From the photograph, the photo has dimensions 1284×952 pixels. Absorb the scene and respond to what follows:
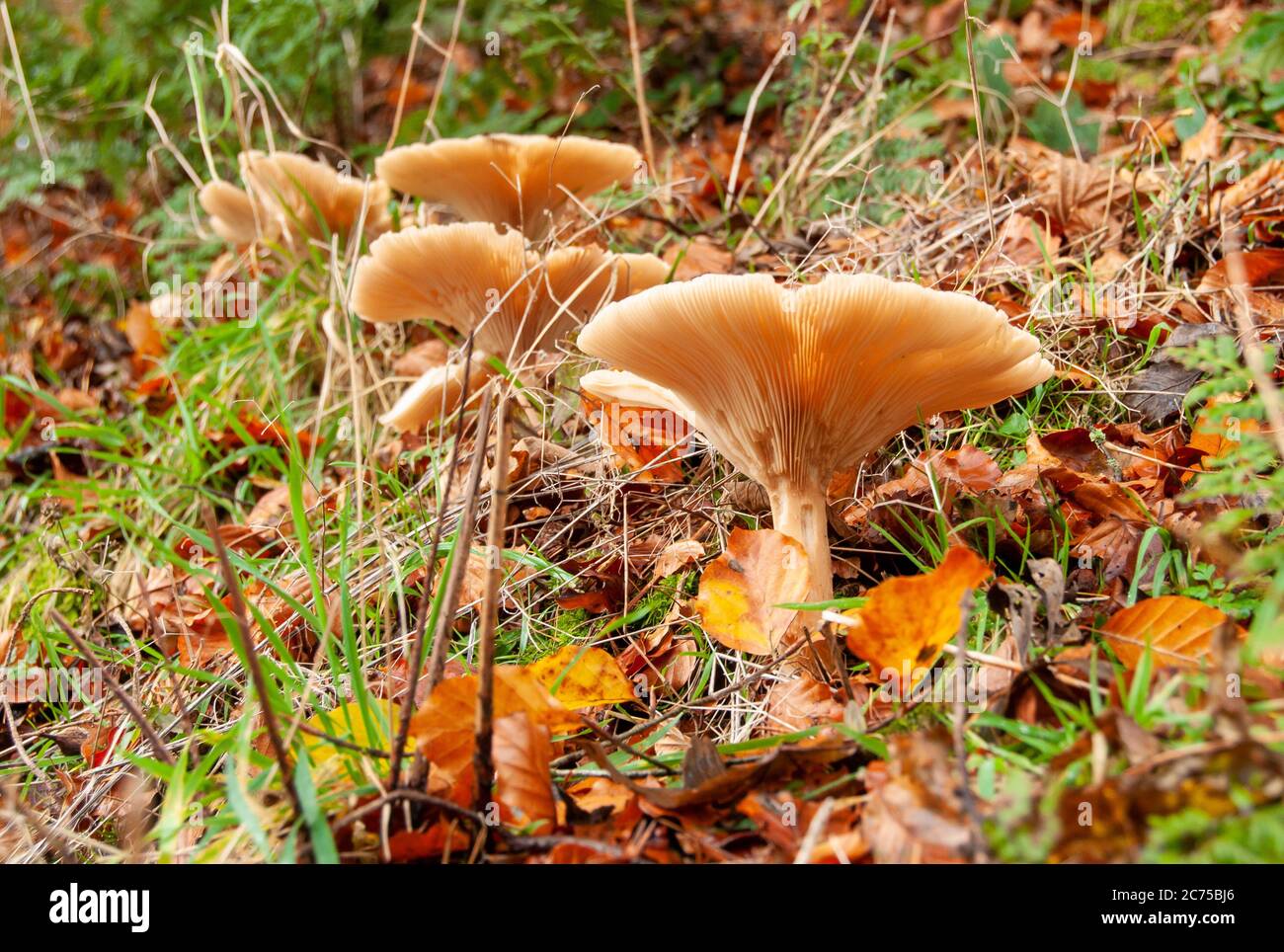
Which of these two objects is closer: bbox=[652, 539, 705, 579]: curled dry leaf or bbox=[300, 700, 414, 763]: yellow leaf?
bbox=[300, 700, 414, 763]: yellow leaf

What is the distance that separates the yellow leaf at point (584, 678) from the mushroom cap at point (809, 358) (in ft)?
1.76

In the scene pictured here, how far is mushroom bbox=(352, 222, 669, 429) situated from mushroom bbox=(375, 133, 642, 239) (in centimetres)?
30

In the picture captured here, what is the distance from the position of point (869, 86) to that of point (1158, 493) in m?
2.61

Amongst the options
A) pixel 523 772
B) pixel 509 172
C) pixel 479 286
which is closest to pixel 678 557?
pixel 523 772

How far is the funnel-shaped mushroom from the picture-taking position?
1.57 meters

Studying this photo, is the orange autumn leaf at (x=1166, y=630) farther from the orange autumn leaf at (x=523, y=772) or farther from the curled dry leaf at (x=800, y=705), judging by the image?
the orange autumn leaf at (x=523, y=772)

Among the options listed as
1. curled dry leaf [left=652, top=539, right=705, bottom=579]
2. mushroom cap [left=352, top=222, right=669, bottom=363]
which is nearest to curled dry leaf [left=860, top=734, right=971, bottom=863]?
curled dry leaf [left=652, top=539, right=705, bottom=579]

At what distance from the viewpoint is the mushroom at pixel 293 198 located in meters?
3.54

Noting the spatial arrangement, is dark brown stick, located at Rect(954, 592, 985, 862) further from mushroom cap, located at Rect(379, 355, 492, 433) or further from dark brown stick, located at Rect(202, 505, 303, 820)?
mushroom cap, located at Rect(379, 355, 492, 433)

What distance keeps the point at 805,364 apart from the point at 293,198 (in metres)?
2.81

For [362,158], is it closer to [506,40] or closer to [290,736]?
[506,40]

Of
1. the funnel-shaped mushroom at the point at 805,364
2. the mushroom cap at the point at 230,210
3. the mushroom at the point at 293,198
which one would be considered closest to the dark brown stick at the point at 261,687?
the funnel-shaped mushroom at the point at 805,364

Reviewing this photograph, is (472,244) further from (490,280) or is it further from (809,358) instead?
(809,358)

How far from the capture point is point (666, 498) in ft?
8.11
